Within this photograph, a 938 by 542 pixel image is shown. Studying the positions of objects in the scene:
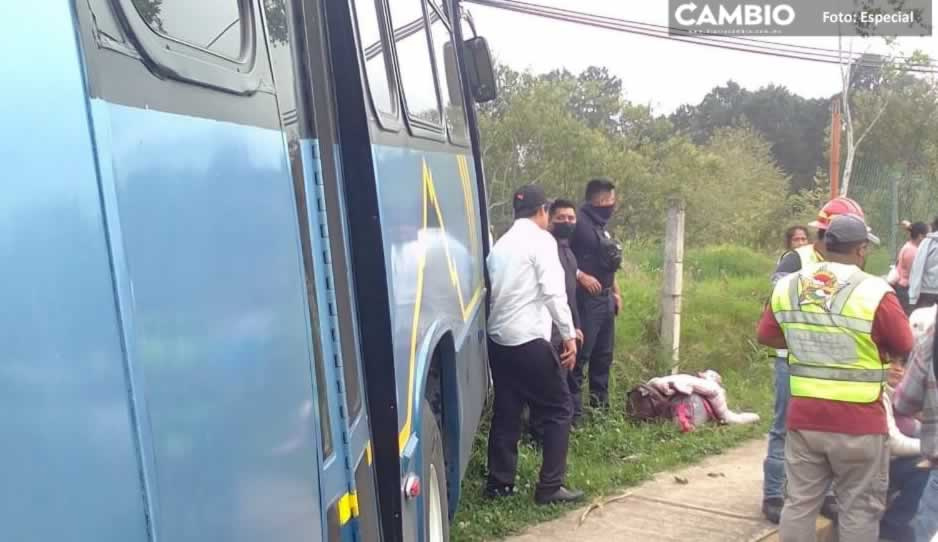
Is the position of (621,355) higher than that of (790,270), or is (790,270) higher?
(790,270)

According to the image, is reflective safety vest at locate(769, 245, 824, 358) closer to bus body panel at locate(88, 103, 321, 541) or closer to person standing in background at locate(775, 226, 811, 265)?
person standing in background at locate(775, 226, 811, 265)

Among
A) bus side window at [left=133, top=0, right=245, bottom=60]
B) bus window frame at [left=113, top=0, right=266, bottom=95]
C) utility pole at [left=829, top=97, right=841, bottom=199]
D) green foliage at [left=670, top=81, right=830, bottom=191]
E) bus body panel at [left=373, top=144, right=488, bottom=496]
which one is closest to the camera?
bus window frame at [left=113, top=0, right=266, bottom=95]

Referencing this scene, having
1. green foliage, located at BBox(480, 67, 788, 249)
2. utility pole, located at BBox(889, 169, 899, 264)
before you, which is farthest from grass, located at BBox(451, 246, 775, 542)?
green foliage, located at BBox(480, 67, 788, 249)

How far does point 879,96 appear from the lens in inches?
946

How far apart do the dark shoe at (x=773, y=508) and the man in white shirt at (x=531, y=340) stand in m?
1.07

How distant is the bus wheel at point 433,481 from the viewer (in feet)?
11.4

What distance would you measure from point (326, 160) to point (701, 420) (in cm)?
552

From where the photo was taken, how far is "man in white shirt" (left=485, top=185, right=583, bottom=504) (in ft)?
17.9

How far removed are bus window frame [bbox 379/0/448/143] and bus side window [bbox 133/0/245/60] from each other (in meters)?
1.73

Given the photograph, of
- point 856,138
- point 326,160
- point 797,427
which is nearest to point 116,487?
point 326,160

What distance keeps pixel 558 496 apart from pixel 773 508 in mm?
1195

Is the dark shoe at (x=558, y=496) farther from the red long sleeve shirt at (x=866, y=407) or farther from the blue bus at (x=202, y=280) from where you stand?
the blue bus at (x=202, y=280)

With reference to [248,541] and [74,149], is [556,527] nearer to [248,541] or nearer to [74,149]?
[248,541]

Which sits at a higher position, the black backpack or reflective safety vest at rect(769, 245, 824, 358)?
reflective safety vest at rect(769, 245, 824, 358)
